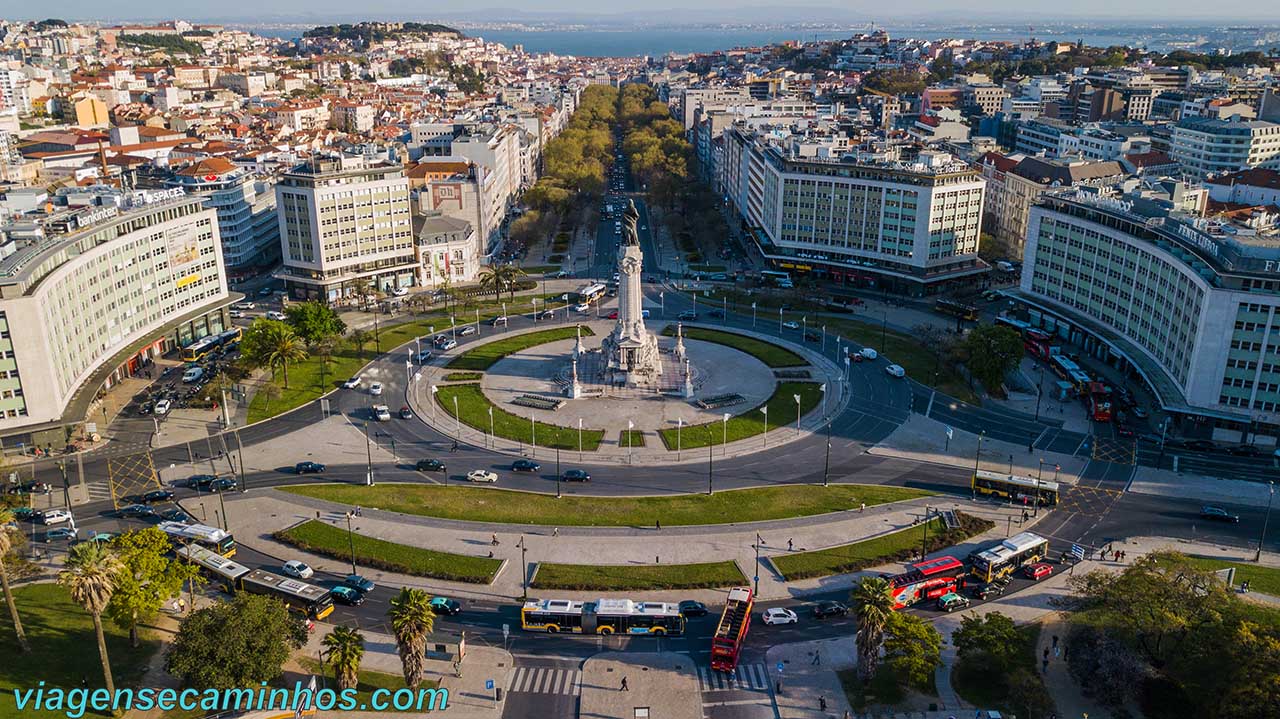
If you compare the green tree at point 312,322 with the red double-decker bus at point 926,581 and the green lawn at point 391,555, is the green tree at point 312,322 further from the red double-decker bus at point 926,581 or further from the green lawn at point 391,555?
the red double-decker bus at point 926,581

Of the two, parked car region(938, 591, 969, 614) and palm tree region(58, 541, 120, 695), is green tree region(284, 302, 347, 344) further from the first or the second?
parked car region(938, 591, 969, 614)

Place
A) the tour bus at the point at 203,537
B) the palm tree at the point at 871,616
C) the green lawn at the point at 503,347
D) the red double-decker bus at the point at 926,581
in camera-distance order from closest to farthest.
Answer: the palm tree at the point at 871,616 < the red double-decker bus at the point at 926,581 < the tour bus at the point at 203,537 < the green lawn at the point at 503,347

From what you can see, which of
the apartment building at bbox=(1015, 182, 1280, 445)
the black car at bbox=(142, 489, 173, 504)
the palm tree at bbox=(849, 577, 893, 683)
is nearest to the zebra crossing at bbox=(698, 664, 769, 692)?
the palm tree at bbox=(849, 577, 893, 683)

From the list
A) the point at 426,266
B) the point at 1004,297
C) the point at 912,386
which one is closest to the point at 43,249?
the point at 426,266

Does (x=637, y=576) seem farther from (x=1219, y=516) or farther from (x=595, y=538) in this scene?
(x=1219, y=516)

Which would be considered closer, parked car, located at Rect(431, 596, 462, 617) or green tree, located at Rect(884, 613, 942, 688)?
green tree, located at Rect(884, 613, 942, 688)

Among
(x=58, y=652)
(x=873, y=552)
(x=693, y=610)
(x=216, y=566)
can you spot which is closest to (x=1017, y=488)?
(x=873, y=552)

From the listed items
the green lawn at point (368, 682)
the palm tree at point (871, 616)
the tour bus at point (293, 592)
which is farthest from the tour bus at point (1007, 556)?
the tour bus at point (293, 592)
